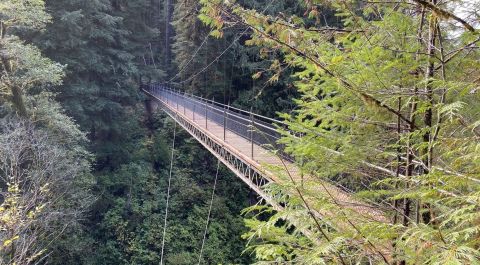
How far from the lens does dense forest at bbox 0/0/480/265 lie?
162cm

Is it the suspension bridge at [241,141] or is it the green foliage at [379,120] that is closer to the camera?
the green foliage at [379,120]

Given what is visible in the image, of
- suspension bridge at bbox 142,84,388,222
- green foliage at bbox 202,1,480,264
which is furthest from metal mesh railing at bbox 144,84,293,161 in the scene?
green foliage at bbox 202,1,480,264

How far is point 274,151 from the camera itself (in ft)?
6.20

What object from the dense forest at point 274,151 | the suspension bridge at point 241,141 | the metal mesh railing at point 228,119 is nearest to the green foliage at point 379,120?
the dense forest at point 274,151

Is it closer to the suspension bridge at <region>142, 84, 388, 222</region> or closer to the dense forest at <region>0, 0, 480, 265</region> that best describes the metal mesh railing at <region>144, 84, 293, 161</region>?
the suspension bridge at <region>142, 84, 388, 222</region>

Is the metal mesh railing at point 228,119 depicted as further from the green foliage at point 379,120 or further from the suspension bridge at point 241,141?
the green foliage at point 379,120

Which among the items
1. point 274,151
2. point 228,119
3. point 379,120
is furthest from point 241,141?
point 274,151

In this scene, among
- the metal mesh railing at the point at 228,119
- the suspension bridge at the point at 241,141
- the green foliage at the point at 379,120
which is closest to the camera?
the green foliage at the point at 379,120

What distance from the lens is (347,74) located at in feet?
6.47

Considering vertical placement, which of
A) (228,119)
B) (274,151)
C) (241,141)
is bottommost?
(241,141)

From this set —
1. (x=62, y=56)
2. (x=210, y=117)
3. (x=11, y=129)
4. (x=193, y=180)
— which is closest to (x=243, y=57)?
(x=210, y=117)

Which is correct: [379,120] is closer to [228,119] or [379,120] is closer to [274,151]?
[274,151]

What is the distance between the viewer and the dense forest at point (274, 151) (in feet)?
5.32

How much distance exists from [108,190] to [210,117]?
5364 mm
